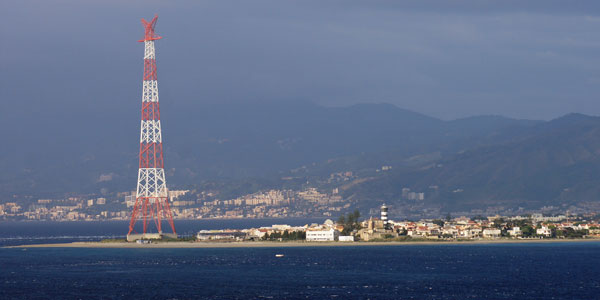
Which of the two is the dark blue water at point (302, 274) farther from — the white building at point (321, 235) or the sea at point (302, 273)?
the white building at point (321, 235)

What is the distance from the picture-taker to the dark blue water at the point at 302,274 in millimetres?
94188

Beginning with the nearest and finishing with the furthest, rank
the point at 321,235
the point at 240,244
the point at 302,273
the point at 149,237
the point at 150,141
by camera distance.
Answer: the point at 302,273
the point at 150,141
the point at 149,237
the point at 240,244
the point at 321,235

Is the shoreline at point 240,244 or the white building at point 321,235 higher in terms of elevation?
the white building at point 321,235

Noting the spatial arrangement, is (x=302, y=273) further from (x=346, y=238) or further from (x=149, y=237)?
(x=346, y=238)

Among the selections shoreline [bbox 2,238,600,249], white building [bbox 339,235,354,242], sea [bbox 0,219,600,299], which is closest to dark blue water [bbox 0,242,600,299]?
sea [bbox 0,219,600,299]

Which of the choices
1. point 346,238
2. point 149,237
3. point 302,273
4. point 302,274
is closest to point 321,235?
point 346,238

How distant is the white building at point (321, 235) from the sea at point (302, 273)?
20.1m

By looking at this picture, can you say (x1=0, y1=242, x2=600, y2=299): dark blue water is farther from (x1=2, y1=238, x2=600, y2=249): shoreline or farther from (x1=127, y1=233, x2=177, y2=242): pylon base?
(x1=127, y1=233, x2=177, y2=242): pylon base

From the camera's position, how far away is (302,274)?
4441 inches

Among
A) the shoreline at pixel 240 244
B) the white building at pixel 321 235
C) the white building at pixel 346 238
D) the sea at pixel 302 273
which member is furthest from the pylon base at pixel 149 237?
the white building at pixel 346 238

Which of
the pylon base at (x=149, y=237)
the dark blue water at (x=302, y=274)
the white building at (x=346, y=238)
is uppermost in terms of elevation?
the pylon base at (x=149, y=237)

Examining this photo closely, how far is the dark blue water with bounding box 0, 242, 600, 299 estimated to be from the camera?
9419cm

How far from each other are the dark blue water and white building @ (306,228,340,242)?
23.3 metres

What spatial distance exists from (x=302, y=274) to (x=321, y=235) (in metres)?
74.1
